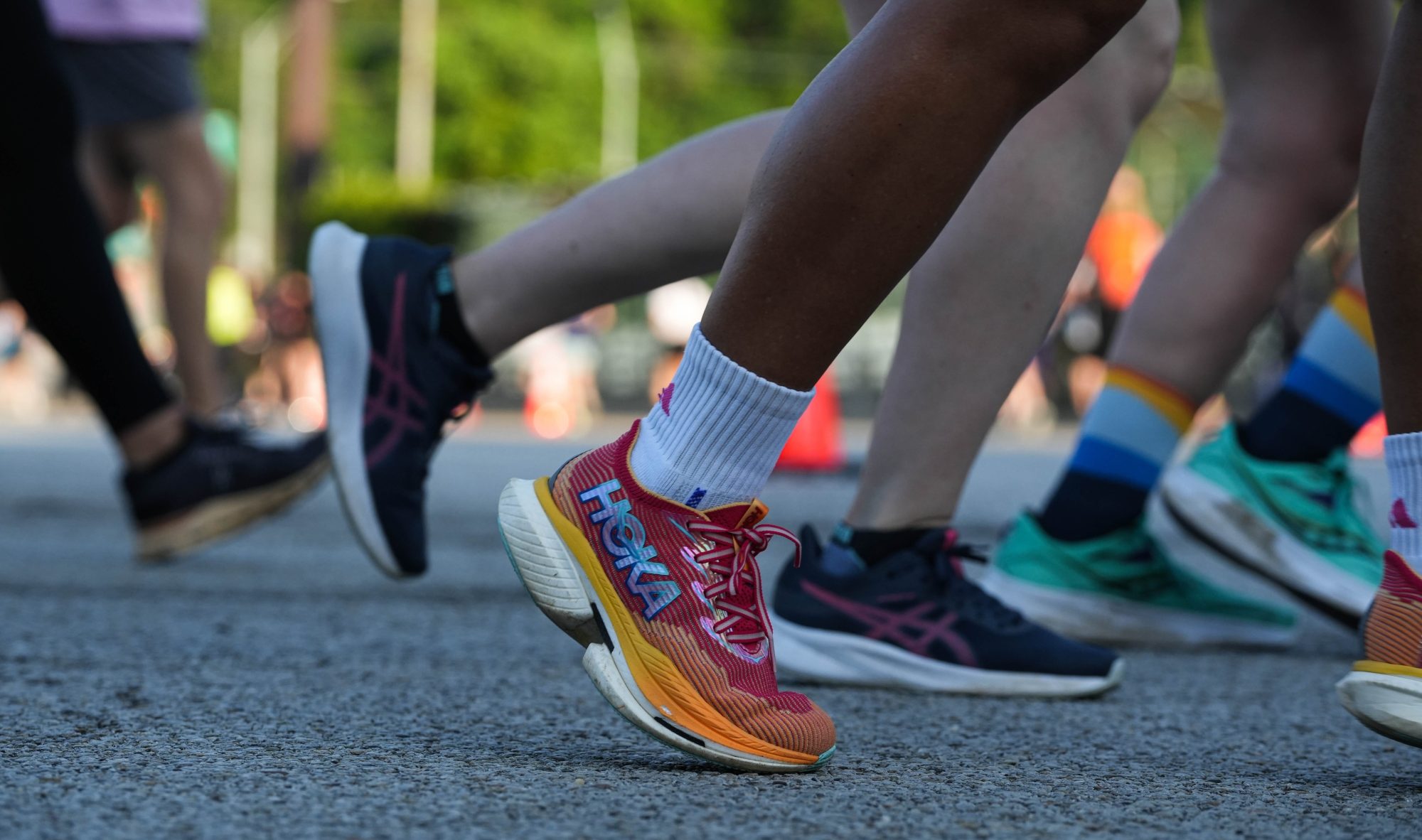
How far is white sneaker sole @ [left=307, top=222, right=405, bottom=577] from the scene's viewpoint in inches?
76.2

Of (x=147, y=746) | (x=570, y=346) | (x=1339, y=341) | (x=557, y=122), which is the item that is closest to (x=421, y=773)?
(x=147, y=746)

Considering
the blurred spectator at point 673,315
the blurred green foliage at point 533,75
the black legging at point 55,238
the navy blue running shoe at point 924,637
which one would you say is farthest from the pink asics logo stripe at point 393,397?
the blurred green foliage at point 533,75

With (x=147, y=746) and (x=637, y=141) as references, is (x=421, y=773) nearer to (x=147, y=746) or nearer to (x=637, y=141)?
(x=147, y=746)

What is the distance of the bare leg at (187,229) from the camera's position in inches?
148

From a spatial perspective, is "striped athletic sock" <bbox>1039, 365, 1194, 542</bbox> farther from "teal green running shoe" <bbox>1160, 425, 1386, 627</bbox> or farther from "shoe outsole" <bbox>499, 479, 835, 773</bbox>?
"shoe outsole" <bbox>499, 479, 835, 773</bbox>

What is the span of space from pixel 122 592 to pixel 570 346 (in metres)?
11.1

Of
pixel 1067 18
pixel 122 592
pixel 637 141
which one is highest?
pixel 1067 18

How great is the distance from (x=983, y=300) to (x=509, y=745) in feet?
2.38

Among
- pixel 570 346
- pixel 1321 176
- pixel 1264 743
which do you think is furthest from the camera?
pixel 570 346

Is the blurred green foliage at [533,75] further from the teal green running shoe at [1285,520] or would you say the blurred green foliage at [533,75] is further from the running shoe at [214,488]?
A: the teal green running shoe at [1285,520]

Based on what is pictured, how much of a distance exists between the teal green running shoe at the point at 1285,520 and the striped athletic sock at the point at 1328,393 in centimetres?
3

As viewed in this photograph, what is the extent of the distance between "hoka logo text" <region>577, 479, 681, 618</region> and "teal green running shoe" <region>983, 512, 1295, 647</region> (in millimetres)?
1007

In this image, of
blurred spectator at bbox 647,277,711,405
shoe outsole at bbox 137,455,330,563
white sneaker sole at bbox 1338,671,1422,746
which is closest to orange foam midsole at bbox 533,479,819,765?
white sneaker sole at bbox 1338,671,1422,746

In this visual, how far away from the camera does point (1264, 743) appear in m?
1.54
